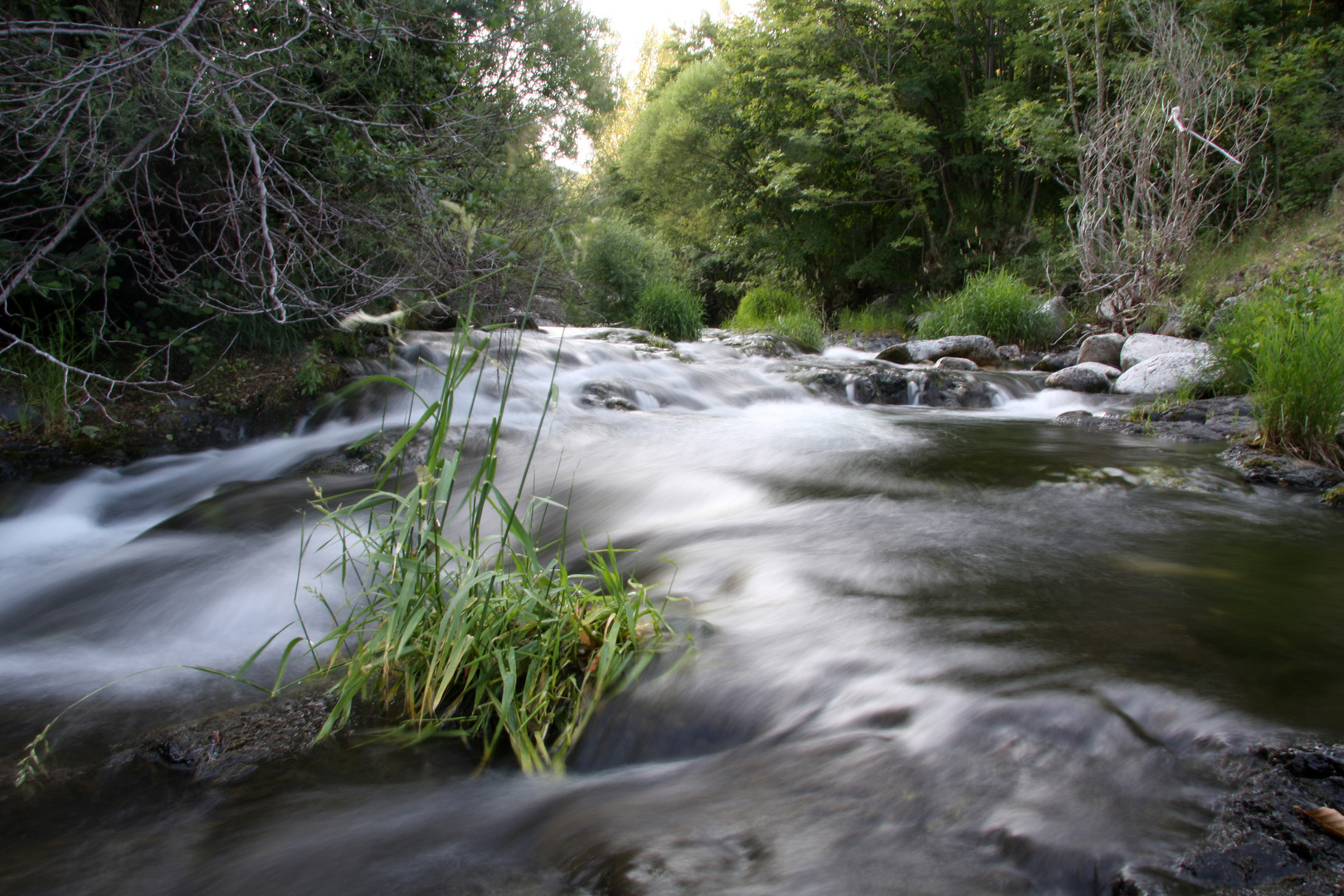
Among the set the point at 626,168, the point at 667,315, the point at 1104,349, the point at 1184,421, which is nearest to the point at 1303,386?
the point at 1184,421

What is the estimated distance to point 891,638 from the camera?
2.05 metres

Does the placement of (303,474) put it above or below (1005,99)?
below

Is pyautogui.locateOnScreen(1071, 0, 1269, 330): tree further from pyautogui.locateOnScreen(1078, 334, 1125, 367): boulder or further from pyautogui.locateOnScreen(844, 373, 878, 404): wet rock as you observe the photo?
pyautogui.locateOnScreen(844, 373, 878, 404): wet rock

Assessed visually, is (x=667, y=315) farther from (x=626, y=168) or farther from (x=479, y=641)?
(x=626, y=168)

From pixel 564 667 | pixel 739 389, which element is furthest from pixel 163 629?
pixel 739 389

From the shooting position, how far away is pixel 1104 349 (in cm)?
945

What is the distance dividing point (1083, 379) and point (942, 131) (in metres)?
12.1

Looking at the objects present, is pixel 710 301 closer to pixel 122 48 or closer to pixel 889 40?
pixel 889 40

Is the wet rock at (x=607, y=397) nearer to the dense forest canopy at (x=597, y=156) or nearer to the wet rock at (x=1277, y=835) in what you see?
the dense forest canopy at (x=597, y=156)

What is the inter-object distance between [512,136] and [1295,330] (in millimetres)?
5786

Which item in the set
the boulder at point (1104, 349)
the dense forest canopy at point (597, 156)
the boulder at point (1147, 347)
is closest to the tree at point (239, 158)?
the dense forest canopy at point (597, 156)

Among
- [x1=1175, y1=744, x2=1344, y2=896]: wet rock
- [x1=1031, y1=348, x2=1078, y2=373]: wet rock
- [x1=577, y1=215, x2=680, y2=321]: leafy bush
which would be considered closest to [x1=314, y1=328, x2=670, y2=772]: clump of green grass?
[x1=1175, y1=744, x2=1344, y2=896]: wet rock

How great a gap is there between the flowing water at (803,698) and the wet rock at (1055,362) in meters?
6.60

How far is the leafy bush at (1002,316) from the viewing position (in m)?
11.5
